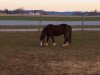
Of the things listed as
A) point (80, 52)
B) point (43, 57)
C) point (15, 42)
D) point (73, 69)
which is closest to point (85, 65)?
point (73, 69)

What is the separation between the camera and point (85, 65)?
14125mm

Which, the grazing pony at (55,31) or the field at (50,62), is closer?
the field at (50,62)

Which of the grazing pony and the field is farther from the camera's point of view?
the grazing pony

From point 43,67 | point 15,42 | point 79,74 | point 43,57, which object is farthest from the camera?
point 15,42

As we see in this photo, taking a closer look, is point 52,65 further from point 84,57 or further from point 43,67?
point 84,57

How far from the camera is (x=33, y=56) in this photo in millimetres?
15648

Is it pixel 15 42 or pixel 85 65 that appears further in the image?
pixel 15 42

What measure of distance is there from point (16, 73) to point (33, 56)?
118 inches

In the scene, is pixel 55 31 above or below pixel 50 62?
above

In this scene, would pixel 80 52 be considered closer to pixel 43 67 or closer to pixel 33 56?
pixel 33 56

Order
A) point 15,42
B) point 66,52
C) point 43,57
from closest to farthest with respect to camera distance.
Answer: point 43,57 → point 66,52 → point 15,42

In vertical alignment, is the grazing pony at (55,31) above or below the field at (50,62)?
above

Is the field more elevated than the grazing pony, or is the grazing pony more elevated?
the grazing pony

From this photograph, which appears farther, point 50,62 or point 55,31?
point 55,31
